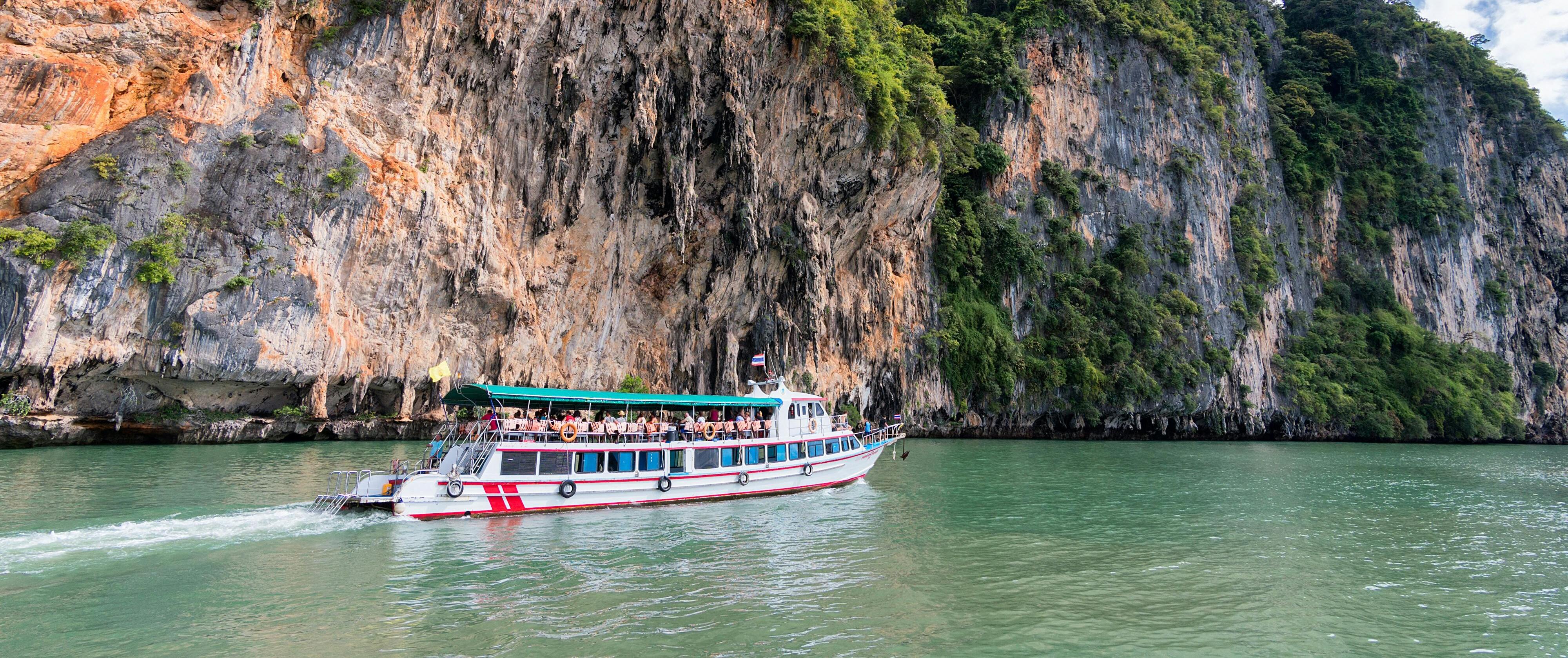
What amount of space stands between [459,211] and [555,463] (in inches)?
688

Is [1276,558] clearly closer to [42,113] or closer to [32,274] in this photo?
[32,274]

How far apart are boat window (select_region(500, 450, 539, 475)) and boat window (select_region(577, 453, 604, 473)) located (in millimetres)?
1013

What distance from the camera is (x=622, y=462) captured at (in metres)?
18.4

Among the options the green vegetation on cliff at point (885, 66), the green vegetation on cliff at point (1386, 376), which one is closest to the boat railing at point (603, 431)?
the green vegetation on cliff at point (885, 66)

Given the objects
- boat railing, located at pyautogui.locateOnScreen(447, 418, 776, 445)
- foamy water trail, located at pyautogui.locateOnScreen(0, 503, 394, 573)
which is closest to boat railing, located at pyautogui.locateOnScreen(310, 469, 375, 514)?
foamy water trail, located at pyautogui.locateOnScreen(0, 503, 394, 573)

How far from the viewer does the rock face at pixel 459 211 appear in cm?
2395

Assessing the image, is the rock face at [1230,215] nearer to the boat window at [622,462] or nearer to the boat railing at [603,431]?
the boat railing at [603,431]

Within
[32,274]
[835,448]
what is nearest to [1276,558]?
[835,448]

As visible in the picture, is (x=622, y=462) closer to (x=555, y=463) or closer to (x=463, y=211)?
(x=555, y=463)

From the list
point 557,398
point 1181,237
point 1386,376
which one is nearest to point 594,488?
point 557,398

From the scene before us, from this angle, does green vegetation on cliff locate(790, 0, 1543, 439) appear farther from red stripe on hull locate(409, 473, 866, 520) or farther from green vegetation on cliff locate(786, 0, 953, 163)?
red stripe on hull locate(409, 473, 866, 520)

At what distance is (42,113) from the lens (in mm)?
23344

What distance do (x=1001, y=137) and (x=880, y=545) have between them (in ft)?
148

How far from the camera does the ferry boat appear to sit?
16.2 meters
